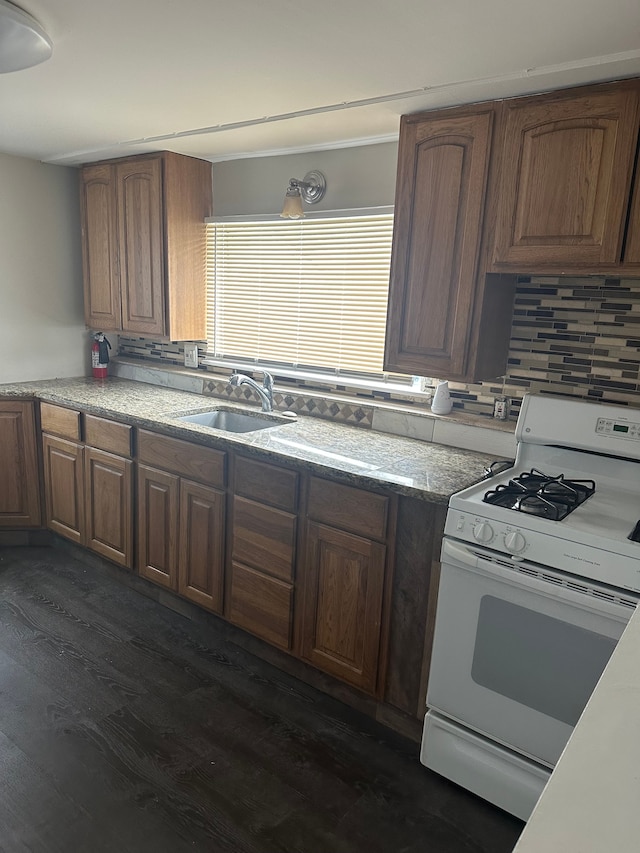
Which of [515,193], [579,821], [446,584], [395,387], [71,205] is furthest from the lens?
[71,205]

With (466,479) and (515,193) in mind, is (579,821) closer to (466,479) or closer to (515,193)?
(466,479)

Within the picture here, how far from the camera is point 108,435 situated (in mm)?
2953

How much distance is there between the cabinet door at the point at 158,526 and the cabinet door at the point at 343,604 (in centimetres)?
78

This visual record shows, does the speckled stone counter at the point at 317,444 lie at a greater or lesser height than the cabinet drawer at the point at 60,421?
greater

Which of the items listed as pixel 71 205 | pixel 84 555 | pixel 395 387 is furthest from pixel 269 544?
pixel 71 205

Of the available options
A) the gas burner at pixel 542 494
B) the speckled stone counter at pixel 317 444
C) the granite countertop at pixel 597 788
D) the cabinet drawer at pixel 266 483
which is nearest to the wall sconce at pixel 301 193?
the speckled stone counter at pixel 317 444

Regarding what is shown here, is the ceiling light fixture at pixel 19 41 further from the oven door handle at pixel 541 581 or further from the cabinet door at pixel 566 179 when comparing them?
the oven door handle at pixel 541 581

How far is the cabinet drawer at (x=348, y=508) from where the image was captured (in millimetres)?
2035

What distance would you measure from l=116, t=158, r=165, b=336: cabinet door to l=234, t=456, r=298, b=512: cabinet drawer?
1288 millimetres

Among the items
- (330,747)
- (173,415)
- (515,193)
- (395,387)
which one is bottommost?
(330,747)

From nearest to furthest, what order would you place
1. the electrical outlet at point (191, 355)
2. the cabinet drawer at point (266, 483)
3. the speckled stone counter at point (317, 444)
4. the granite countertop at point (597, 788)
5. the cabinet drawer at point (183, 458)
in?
the granite countertop at point (597, 788)
the speckled stone counter at point (317, 444)
the cabinet drawer at point (266, 483)
the cabinet drawer at point (183, 458)
the electrical outlet at point (191, 355)

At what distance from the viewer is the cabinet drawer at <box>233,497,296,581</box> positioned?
2.31 meters

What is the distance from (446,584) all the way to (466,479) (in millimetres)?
378

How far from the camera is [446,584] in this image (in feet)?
6.07
